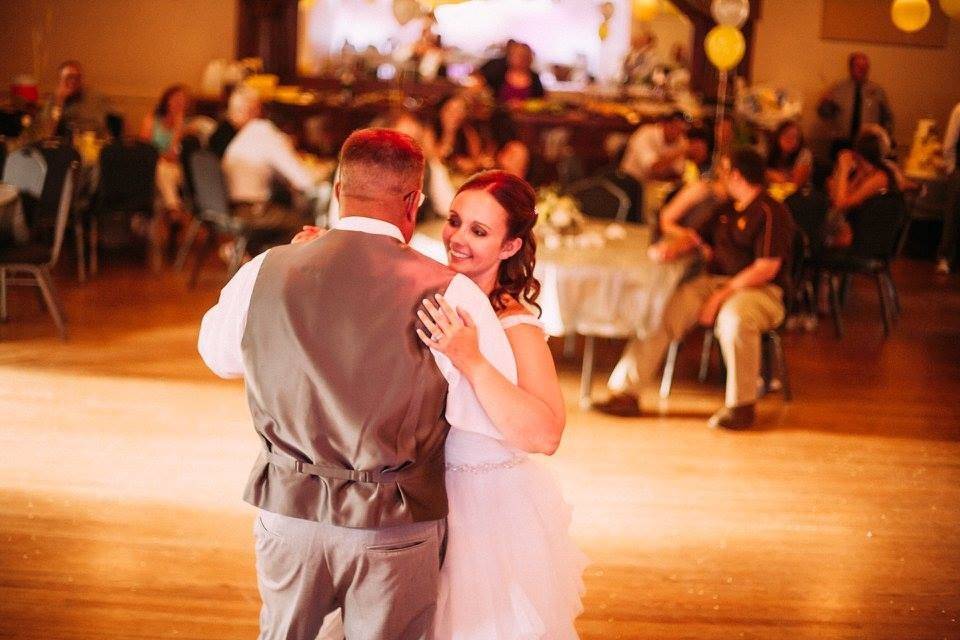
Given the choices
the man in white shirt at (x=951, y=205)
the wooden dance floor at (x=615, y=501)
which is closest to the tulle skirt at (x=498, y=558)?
the wooden dance floor at (x=615, y=501)

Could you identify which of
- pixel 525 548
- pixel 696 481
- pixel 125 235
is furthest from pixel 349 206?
pixel 125 235

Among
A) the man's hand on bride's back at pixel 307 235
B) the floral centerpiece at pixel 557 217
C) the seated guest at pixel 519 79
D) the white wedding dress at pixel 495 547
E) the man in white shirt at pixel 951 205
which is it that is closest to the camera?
the man's hand on bride's back at pixel 307 235

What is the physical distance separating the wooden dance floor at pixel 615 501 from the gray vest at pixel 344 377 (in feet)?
4.37

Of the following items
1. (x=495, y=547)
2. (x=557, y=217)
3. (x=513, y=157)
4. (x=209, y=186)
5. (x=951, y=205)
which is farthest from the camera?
(x=951, y=205)

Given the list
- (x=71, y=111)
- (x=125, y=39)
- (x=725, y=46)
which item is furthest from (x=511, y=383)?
(x=125, y=39)

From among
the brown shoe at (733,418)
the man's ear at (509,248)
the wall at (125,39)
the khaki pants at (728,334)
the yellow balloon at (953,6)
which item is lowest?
the brown shoe at (733,418)

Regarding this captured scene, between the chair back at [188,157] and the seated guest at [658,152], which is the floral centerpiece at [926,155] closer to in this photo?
the seated guest at [658,152]

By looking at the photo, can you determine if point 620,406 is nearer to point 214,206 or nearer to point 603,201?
point 603,201

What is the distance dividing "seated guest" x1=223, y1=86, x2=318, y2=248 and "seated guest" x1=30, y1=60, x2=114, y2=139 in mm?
1656

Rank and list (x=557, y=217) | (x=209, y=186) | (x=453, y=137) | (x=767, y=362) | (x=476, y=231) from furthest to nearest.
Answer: (x=453, y=137) < (x=209, y=186) < (x=767, y=362) < (x=557, y=217) < (x=476, y=231)

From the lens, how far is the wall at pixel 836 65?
1267cm

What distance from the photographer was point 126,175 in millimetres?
7816

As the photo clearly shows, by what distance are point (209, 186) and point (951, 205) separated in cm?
653

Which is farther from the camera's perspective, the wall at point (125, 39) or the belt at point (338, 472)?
the wall at point (125, 39)
